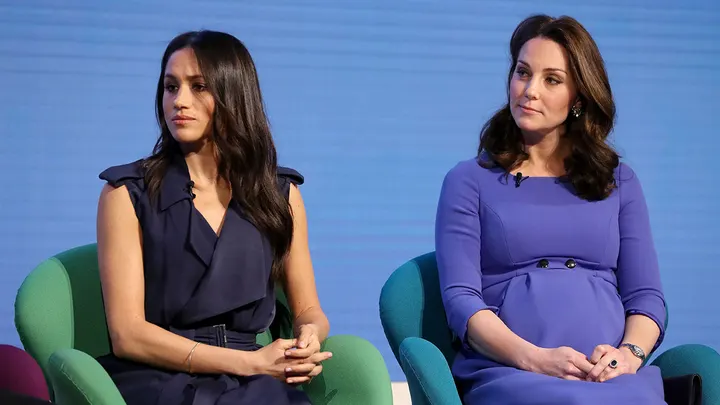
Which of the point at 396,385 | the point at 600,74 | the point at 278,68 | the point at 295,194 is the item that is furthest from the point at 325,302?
the point at 600,74

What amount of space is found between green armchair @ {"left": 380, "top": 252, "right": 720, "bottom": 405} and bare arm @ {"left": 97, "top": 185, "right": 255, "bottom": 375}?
429 mm

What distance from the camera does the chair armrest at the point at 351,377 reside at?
3.03 metres

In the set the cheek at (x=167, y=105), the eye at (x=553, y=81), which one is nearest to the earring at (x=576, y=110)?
the eye at (x=553, y=81)

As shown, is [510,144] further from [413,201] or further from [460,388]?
[413,201]

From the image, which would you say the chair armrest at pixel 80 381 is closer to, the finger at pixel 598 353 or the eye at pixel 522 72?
the finger at pixel 598 353

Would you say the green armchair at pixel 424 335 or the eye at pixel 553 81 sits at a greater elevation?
the eye at pixel 553 81

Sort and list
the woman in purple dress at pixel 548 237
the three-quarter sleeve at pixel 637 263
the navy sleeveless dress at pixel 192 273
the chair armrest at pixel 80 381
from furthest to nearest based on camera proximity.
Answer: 1. the three-quarter sleeve at pixel 637 263
2. the woman in purple dress at pixel 548 237
3. the navy sleeveless dress at pixel 192 273
4. the chair armrest at pixel 80 381

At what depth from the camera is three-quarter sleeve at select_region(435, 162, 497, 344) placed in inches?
128

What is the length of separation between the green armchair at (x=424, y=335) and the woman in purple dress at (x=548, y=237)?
0.29 ft

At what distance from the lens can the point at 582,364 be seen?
3.07m

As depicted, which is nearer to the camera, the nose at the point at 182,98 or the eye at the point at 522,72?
the nose at the point at 182,98

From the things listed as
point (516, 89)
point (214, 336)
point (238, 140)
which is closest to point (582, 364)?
point (516, 89)

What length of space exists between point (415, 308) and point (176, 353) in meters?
0.73

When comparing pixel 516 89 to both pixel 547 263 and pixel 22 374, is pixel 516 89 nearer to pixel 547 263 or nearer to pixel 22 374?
pixel 547 263
